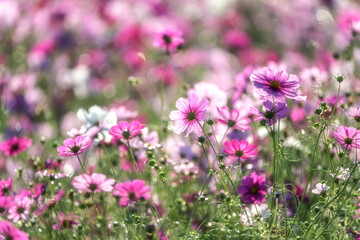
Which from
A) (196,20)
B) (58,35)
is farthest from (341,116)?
(196,20)

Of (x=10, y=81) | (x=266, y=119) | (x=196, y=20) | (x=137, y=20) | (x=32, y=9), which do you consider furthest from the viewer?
(x=196, y=20)

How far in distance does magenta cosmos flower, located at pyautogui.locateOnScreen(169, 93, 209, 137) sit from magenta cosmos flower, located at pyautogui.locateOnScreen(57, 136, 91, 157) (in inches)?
6.1

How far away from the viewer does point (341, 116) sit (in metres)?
1.11

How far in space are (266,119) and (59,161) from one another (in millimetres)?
440

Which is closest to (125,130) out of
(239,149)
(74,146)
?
(74,146)

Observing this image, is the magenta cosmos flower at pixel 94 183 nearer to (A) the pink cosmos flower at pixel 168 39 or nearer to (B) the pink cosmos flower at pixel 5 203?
(B) the pink cosmos flower at pixel 5 203

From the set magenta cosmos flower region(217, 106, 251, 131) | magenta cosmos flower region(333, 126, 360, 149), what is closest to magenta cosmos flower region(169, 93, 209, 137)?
magenta cosmos flower region(217, 106, 251, 131)

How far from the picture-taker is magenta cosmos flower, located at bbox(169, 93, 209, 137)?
2.68 ft

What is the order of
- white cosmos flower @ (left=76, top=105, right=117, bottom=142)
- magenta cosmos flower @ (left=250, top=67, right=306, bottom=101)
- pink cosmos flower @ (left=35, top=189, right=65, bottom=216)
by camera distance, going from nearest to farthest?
magenta cosmos flower @ (left=250, top=67, right=306, bottom=101), pink cosmos flower @ (left=35, top=189, right=65, bottom=216), white cosmos flower @ (left=76, top=105, right=117, bottom=142)

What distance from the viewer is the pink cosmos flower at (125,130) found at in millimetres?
845

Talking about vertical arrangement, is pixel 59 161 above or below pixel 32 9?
below

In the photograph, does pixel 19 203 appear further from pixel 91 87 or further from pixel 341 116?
pixel 91 87

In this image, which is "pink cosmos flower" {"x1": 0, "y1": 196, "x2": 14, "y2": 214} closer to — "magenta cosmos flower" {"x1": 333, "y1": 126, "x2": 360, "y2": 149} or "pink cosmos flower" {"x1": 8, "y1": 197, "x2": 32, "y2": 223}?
"pink cosmos flower" {"x1": 8, "y1": 197, "x2": 32, "y2": 223}

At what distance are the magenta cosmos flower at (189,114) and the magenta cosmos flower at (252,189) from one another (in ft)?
0.45
